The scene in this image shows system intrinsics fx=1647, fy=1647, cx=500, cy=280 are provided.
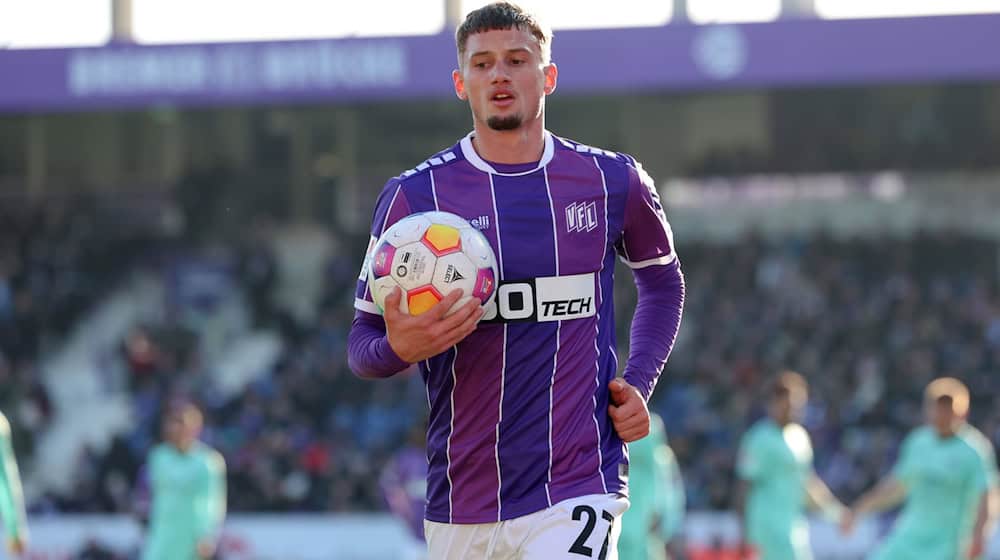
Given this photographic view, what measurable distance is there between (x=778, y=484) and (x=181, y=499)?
4.50 metres

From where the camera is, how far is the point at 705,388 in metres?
19.0

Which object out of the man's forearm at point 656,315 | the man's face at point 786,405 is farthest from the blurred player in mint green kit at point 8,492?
the man's forearm at point 656,315

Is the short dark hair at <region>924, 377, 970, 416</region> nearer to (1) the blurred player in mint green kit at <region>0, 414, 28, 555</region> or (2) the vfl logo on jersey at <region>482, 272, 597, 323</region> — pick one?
(1) the blurred player in mint green kit at <region>0, 414, 28, 555</region>

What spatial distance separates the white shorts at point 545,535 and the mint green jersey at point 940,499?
634cm

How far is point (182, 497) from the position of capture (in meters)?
12.5

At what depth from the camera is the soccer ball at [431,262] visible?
3.86 metres

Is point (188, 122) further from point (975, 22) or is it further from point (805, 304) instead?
point (975, 22)

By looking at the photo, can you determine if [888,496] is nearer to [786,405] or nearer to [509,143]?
[786,405]

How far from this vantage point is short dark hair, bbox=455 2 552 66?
13.6ft

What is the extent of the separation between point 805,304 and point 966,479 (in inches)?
402

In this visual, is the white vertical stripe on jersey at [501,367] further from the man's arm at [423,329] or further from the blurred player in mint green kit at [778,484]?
the blurred player in mint green kit at [778,484]

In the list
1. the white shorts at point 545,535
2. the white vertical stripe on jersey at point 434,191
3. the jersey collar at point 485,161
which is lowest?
the white shorts at point 545,535

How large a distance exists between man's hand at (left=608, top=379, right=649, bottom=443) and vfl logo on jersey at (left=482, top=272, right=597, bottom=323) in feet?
0.69

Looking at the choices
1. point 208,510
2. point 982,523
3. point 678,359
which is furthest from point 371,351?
point 678,359
